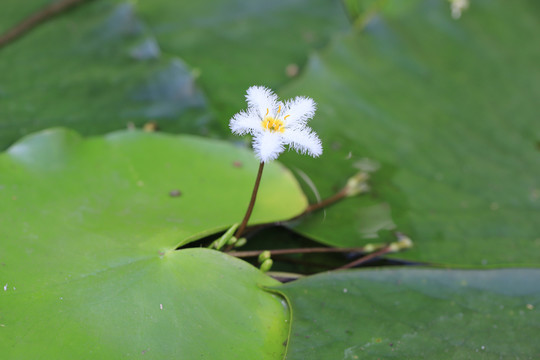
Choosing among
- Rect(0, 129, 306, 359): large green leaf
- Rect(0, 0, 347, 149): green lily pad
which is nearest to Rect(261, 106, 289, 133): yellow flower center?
Rect(0, 129, 306, 359): large green leaf

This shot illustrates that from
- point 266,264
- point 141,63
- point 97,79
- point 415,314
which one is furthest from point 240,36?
point 415,314

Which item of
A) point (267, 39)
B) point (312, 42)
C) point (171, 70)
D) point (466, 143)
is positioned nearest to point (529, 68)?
point (466, 143)

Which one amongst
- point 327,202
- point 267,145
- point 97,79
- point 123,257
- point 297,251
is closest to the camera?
point 267,145

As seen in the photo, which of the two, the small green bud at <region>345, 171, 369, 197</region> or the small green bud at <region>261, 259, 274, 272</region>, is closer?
the small green bud at <region>261, 259, 274, 272</region>

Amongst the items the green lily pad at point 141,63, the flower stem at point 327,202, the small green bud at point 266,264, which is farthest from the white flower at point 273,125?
the green lily pad at point 141,63

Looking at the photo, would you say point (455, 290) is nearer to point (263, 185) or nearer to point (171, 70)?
point (263, 185)

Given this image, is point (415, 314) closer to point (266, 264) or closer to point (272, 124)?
point (266, 264)

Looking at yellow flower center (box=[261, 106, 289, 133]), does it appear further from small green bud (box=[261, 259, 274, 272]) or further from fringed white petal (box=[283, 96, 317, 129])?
small green bud (box=[261, 259, 274, 272])
